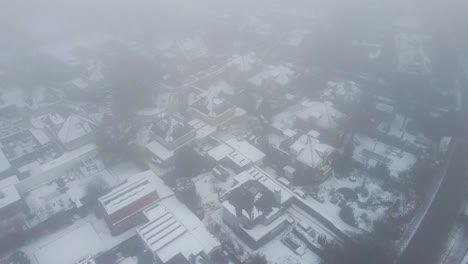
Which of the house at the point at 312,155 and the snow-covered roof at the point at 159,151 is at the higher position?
the snow-covered roof at the point at 159,151

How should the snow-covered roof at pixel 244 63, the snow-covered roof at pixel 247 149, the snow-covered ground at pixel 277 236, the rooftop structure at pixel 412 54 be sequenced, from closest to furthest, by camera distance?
the snow-covered ground at pixel 277 236
the snow-covered roof at pixel 247 149
the snow-covered roof at pixel 244 63
the rooftop structure at pixel 412 54

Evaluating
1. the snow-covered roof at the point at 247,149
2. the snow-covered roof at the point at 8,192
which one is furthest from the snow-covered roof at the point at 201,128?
the snow-covered roof at the point at 8,192

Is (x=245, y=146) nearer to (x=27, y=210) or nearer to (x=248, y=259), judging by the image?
(x=248, y=259)

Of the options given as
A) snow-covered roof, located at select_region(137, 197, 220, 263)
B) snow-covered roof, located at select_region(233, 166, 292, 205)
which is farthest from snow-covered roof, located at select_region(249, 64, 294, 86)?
snow-covered roof, located at select_region(137, 197, 220, 263)

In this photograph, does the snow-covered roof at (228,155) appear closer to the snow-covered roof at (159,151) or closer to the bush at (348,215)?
the snow-covered roof at (159,151)

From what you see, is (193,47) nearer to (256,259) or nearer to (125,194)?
(125,194)

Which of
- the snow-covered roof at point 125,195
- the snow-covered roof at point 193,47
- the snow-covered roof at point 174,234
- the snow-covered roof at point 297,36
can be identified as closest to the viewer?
the snow-covered roof at point 174,234

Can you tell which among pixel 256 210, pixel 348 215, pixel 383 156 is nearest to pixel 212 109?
pixel 256 210
